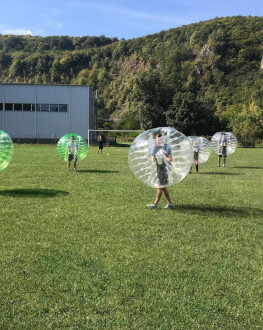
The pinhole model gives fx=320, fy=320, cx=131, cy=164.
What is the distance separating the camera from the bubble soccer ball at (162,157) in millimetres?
7082

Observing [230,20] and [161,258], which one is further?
[230,20]

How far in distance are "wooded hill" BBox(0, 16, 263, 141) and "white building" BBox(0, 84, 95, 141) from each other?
16.8m

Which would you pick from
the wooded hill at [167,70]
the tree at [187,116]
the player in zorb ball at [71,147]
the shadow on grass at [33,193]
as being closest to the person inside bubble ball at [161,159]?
the shadow on grass at [33,193]

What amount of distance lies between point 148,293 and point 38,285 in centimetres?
135

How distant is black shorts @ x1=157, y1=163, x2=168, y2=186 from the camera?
7.17 m

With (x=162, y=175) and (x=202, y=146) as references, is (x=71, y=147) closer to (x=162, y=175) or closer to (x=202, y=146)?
(x=202, y=146)

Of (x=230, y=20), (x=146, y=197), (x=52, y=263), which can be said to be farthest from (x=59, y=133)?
(x=230, y=20)

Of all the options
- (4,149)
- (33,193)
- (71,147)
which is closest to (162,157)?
(33,193)

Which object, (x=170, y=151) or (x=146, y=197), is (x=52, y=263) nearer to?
(x=170, y=151)

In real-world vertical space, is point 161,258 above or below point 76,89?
below

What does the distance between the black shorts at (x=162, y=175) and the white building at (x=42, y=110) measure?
38085 millimetres

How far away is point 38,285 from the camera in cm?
392

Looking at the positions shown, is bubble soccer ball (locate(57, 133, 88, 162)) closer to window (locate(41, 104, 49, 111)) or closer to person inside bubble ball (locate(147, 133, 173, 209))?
person inside bubble ball (locate(147, 133, 173, 209))

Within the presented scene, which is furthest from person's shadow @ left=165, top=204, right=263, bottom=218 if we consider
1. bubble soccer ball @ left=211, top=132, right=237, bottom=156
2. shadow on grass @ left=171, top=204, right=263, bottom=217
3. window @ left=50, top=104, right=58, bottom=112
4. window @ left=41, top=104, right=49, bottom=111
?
window @ left=41, top=104, right=49, bottom=111
